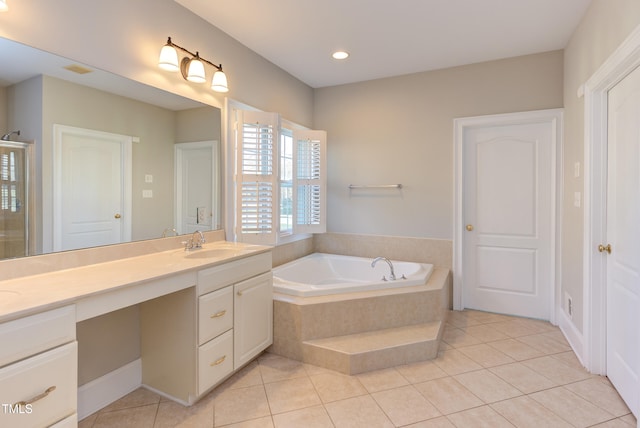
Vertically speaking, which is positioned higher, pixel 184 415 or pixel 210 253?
pixel 210 253

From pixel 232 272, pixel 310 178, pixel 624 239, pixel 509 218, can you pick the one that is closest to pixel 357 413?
pixel 232 272

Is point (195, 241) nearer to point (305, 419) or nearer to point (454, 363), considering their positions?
point (305, 419)

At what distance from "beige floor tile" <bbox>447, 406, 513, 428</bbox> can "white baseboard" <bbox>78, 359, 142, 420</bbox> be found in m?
1.84

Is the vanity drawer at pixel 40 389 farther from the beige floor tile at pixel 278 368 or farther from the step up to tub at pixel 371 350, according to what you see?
the step up to tub at pixel 371 350

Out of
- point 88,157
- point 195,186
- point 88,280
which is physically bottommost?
point 88,280

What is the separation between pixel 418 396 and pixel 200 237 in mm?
1753

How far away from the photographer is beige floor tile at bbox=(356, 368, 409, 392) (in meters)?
2.09

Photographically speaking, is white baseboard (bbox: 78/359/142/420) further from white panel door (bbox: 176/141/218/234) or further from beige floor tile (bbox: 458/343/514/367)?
beige floor tile (bbox: 458/343/514/367)

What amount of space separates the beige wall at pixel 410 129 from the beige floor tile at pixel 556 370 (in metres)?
1.39

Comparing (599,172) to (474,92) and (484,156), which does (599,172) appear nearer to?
(484,156)

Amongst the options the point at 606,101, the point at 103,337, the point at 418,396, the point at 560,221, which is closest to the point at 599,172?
the point at 606,101

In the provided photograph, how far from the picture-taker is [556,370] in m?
2.28

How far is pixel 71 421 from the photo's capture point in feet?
4.09

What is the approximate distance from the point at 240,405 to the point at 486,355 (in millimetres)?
1789
